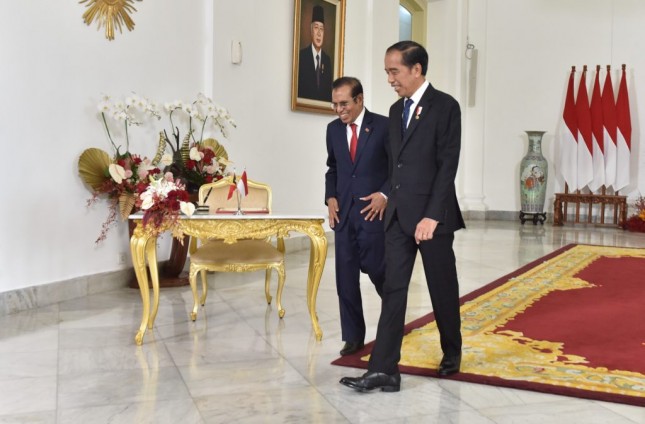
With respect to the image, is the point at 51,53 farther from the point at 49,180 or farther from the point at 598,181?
the point at 598,181

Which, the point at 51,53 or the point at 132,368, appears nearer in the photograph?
the point at 132,368

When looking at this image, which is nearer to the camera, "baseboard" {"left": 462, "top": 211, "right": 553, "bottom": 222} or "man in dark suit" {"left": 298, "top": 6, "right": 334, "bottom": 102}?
"man in dark suit" {"left": 298, "top": 6, "right": 334, "bottom": 102}

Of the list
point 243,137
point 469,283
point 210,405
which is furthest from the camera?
point 243,137

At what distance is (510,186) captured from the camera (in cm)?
1512

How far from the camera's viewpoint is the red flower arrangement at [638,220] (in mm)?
12719

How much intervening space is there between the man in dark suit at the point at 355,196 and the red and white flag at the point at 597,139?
10.2 m

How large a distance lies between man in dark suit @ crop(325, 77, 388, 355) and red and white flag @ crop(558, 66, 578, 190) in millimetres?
10296

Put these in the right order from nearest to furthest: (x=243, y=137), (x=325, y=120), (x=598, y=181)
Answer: (x=243, y=137) → (x=325, y=120) → (x=598, y=181)

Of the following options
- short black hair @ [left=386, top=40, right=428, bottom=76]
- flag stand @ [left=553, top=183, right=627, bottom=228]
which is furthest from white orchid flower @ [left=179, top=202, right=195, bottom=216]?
Answer: flag stand @ [left=553, top=183, right=627, bottom=228]

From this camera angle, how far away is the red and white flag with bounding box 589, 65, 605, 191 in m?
13.5

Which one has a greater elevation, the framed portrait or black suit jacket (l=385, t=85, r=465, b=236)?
the framed portrait

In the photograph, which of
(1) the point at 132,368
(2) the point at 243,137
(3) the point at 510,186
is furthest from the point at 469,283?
(3) the point at 510,186

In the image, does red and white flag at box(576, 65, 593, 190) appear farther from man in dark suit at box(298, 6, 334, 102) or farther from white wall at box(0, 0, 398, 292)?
white wall at box(0, 0, 398, 292)

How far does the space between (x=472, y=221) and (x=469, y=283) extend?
783cm
